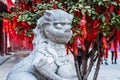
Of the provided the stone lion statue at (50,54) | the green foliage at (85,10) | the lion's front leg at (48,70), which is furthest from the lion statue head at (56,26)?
the green foliage at (85,10)

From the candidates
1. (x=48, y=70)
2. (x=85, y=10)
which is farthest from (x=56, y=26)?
(x=85, y=10)

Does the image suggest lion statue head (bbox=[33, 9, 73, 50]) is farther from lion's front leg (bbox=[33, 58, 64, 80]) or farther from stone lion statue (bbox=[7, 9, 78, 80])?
lion's front leg (bbox=[33, 58, 64, 80])

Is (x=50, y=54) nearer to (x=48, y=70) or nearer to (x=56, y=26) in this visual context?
(x=48, y=70)

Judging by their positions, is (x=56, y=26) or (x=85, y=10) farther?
(x=85, y=10)

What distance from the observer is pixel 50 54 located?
2.87 m

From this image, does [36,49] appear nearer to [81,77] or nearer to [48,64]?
[48,64]

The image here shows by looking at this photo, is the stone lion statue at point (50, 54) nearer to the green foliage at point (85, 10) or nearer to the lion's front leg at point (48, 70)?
the lion's front leg at point (48, 70)

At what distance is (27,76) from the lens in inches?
115

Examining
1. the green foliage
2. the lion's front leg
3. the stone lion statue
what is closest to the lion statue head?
the stone lion statue

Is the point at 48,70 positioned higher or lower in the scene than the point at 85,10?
lower

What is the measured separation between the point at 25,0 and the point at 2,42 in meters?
15.7

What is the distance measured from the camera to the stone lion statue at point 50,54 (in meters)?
2.86

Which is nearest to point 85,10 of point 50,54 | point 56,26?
point 56,26

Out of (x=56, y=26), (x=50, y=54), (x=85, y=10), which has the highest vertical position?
(x=85, y=10)
